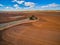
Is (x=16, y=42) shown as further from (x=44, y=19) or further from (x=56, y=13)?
(x=56, y=13)

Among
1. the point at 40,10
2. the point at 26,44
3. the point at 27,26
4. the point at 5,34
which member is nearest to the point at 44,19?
the point at 40,10

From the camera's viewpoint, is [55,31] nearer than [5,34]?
Yes

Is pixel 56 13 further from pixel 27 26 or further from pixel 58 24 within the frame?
pixel 27 26

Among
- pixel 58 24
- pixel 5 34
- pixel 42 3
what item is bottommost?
pixel 5 34

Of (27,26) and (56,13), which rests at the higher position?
(56,13)

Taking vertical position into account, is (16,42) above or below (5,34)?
below

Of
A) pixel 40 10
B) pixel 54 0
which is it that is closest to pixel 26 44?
pixel 40 10
